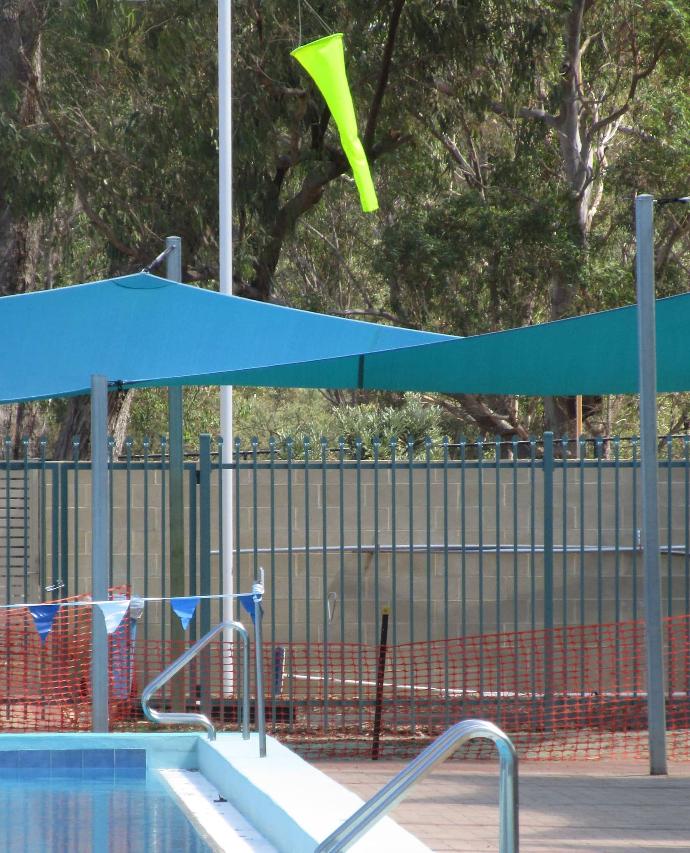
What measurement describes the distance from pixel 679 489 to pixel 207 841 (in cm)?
715

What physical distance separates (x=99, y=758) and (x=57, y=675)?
7.47 feet

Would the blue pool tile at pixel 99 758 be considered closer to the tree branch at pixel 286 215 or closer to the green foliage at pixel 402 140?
the green foliage at pixel 402 140

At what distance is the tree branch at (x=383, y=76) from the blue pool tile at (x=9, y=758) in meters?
12.3

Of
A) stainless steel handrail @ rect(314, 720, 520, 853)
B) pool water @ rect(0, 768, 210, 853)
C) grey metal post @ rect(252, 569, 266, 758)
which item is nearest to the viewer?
stainless steel handrail @ rect(314, 720, 520, 853)

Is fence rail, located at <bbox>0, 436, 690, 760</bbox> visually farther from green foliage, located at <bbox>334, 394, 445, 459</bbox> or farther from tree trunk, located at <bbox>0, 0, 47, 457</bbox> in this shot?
green foliage, located at <bbox>334, 394, 445, 459</bbox>

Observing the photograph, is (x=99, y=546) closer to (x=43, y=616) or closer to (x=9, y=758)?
(x=43, y=616)

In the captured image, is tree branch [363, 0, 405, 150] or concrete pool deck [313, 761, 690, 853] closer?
concrete pool deck [313, 761, 690, 853]

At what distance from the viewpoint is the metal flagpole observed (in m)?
9.89

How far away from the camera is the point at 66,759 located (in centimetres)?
752

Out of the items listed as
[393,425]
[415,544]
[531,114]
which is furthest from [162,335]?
[393,425]

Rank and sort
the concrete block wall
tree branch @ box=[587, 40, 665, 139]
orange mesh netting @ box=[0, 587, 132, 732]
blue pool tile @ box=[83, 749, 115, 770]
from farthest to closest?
1. tree branch @ box=[587, 40, 665, 139]
2. the concrete block wall
3. orange mesh netting @ box=[0, 587, 132, 732]
4. blue pool tile @ box=[83, 749, 115, 770]

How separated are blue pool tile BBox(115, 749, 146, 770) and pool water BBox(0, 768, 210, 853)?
0.05m

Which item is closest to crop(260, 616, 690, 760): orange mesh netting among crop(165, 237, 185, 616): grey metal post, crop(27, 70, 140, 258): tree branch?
crop(165, 237, 185, 616): grey metal post

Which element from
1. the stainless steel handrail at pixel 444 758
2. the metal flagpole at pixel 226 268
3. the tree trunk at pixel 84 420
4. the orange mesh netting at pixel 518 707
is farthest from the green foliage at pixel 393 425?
the stainless steel handrail at pixel 444 758
